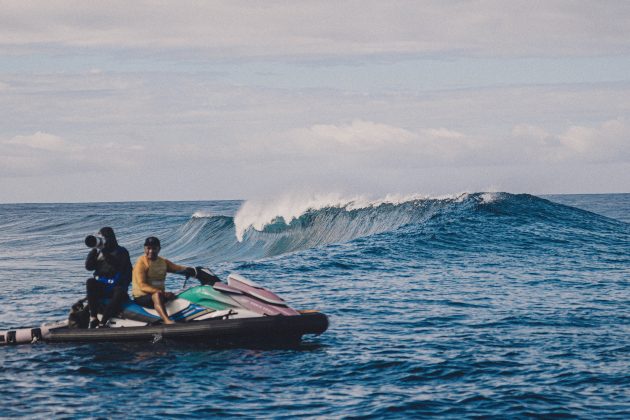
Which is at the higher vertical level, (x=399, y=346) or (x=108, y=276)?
(x=108, y=276)

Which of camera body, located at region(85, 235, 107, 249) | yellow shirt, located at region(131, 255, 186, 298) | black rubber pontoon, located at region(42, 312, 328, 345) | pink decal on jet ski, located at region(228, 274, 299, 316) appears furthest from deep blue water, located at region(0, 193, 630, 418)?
camera body, located at region(85, 235, 107, 249)

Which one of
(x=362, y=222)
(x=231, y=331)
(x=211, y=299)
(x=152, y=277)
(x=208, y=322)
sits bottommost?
(x=231, y=331)

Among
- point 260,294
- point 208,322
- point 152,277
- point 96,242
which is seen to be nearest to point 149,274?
point 152,277

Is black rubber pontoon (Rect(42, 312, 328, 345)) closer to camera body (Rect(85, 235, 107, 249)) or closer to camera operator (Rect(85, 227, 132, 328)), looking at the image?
camera operator (Rect(85, 227, 132, 328))

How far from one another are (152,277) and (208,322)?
1087 millimetres

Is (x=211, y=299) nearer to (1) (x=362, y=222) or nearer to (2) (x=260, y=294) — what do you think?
(2) (x=260, y=294)

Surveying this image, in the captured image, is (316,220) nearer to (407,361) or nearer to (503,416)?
(407,361)

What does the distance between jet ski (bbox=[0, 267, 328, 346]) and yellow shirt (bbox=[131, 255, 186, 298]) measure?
0.27 m

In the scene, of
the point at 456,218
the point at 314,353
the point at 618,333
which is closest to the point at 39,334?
the point at 314,353

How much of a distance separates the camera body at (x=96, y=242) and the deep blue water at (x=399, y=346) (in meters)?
1.38

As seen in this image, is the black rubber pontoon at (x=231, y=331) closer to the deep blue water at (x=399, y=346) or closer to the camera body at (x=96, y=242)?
the deep blue water at (x=399, y=346)

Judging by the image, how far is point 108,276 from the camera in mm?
11250

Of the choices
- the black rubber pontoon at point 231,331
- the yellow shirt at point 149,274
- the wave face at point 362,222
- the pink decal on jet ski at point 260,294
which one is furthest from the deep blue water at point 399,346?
the yellow shirt at point 149,274

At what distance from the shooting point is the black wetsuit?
11.1 metres
